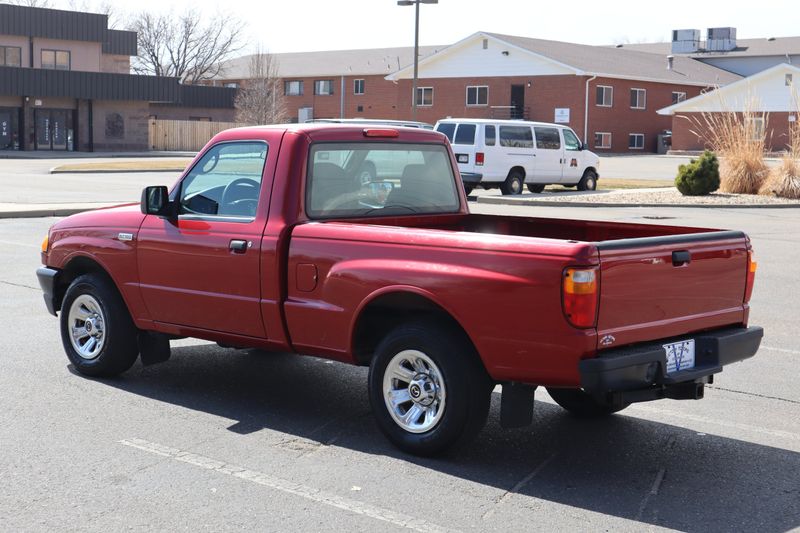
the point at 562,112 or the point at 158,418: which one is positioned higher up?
the point at 562,112

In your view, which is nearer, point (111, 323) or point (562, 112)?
point (111, 323)

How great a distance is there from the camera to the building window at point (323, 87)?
279 feet

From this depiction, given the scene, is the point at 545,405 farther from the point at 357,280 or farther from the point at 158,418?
the point at 158,418

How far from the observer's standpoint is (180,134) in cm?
6712

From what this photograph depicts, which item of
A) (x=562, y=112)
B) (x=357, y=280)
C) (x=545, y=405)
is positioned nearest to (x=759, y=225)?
(x=545, y=405)

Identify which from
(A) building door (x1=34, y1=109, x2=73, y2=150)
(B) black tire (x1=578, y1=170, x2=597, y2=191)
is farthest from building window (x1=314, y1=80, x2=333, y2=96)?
(B) black tire (x1=578, y1=170, x2=597, y2=191)

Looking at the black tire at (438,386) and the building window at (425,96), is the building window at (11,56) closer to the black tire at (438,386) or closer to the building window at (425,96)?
the building window at (425,96)

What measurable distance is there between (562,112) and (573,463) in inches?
2475

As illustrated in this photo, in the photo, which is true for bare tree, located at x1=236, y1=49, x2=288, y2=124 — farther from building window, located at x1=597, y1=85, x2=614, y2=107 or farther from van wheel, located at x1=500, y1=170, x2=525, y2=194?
van wheel, located at x1=500, y1=170, x2=525, y2=194

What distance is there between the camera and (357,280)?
6145 millimetres

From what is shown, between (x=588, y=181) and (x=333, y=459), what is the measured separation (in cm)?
2793

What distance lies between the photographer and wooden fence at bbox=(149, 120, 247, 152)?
65875mm

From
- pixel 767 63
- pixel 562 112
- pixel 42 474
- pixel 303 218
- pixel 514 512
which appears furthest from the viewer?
pixel 767 63

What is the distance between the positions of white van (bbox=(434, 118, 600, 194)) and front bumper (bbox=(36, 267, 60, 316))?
21142mm
